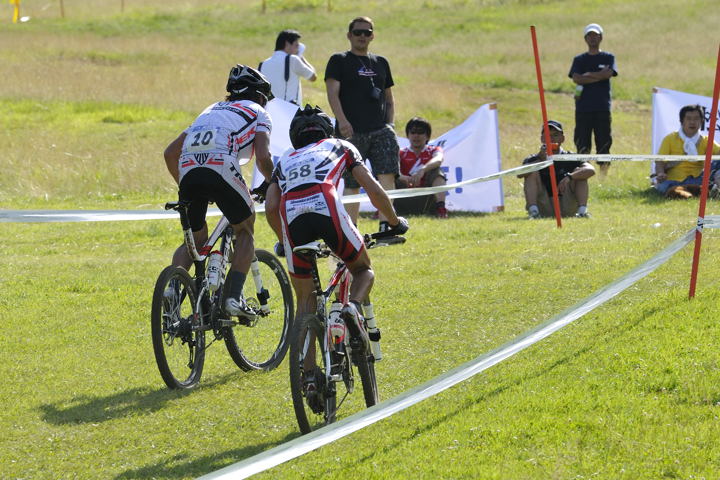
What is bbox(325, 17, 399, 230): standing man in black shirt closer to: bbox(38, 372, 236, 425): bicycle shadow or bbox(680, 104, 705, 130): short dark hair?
bbox(680, 104, 705, 130): short dark hair

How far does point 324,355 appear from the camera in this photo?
6285mm

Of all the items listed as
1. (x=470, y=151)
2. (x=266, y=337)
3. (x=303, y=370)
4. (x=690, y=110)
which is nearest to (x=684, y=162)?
(x=690, y=110)

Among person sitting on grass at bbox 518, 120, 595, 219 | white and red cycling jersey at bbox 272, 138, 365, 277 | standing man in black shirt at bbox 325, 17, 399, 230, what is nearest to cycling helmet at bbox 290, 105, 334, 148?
white and red cycling jersey at bbox 272, 138, 365, 277

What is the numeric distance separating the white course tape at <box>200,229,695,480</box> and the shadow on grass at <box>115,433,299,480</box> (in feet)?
2.04

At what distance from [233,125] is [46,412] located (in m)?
2.23

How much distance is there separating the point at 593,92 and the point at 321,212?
11176 mm

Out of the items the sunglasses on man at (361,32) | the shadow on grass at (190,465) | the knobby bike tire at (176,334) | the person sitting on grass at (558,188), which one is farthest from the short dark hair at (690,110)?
the shadow on grass at (190,465)

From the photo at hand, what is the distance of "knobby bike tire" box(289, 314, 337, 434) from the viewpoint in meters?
6.10

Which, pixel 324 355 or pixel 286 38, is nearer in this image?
pixel 324 355

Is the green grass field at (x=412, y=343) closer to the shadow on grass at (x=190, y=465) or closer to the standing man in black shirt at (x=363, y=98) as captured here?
the shadow on grass at (x=190, y=465)

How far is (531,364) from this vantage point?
748cm

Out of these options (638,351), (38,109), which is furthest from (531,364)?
(38,109)

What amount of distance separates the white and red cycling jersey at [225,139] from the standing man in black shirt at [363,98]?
14.5ft

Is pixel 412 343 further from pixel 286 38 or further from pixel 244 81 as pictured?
pixel 286 38
